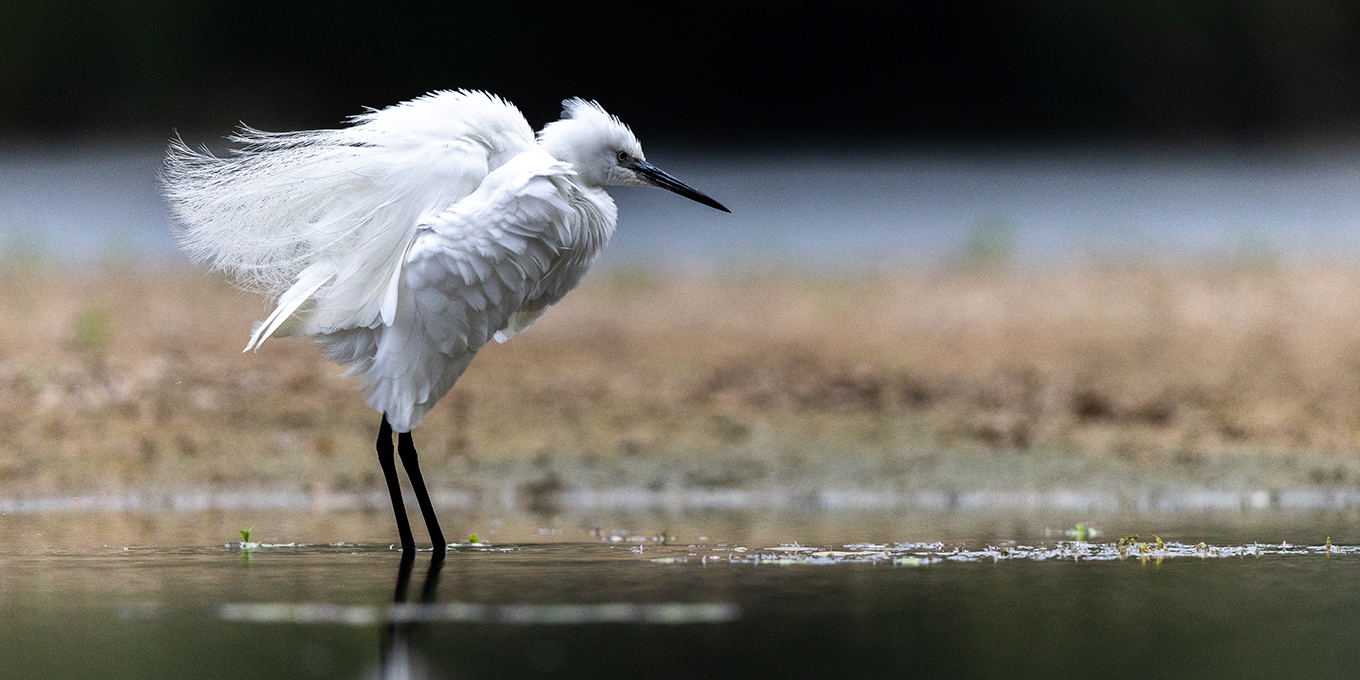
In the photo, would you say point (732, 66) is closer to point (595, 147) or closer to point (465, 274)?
point (595, 147)

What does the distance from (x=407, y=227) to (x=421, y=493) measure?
1064mm

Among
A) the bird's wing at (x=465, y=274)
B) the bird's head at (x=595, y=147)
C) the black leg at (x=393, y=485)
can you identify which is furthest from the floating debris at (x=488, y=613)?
the bird's head at (x=595, y=147)

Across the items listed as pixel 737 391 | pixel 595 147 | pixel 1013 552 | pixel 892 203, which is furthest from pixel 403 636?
pixel 892 203

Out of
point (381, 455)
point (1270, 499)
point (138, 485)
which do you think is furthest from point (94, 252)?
point (1270, 499)

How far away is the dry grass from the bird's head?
235 centimetres

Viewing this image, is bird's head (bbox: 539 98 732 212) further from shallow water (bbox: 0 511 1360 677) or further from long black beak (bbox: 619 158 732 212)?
shallow water (bbox: 0 511 1360 677)

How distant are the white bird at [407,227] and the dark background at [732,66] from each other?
5.52 meters

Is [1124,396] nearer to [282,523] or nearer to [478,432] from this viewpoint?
[478,432]

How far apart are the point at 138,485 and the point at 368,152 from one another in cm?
313

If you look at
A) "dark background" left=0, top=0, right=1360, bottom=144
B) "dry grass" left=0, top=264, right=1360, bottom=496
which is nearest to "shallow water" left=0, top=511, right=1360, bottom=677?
"dry grass" left=0, top=264, right=1360, bottom=496

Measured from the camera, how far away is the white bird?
5.59m

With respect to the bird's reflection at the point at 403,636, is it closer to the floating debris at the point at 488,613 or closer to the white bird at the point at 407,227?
the floating debris at the point at 488,613

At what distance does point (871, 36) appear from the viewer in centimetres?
1201

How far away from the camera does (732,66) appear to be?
39.1ft
